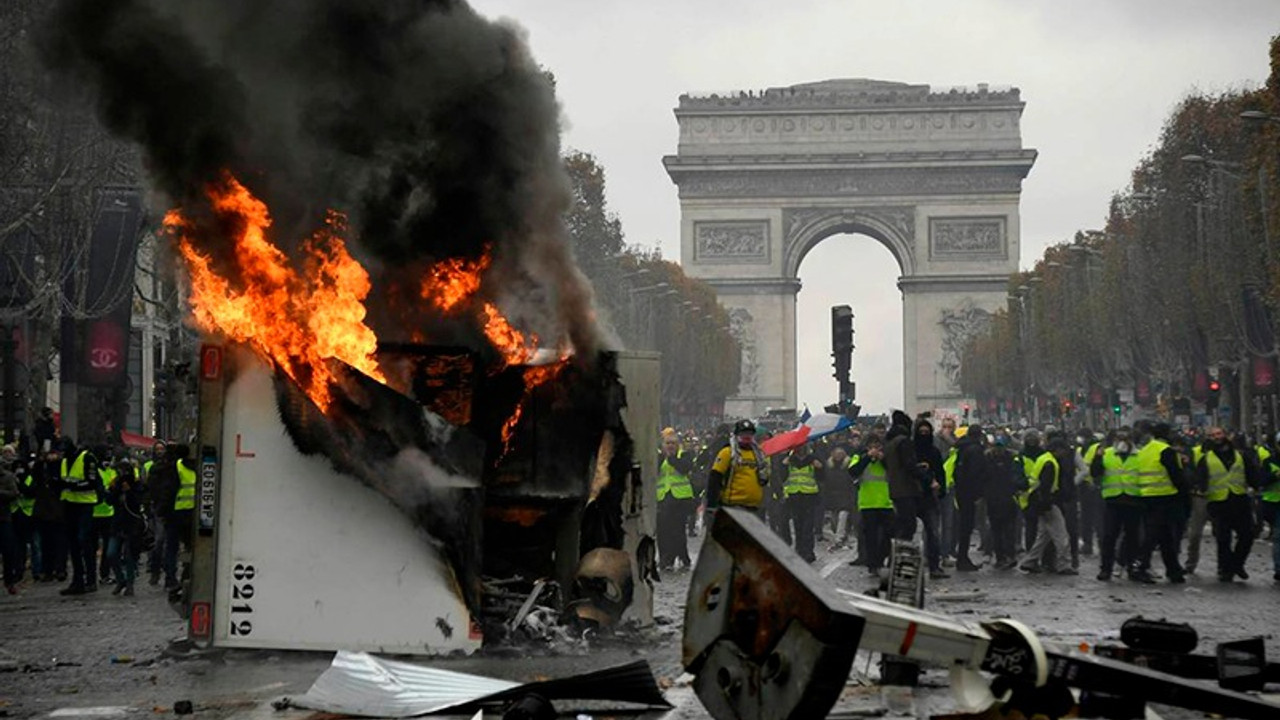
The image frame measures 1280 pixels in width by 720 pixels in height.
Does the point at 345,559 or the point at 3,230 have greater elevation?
the point at 3,230

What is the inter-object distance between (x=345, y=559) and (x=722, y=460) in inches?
252

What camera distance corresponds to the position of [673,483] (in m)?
23.4

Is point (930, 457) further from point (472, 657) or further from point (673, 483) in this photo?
point (472, 657)

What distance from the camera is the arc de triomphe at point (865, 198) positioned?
10138 centimetres

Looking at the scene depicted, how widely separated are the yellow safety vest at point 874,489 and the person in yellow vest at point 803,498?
3019 millimetres

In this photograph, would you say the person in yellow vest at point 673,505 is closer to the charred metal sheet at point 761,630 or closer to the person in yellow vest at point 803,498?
the person in yellow vest at point 803,498

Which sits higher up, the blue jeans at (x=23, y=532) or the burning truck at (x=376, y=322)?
the burning truck at (x=376, y=322)

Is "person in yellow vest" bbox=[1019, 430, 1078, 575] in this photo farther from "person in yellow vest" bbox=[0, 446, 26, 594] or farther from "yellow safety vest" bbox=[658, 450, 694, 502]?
"person in yellow vest" bbox=[0, 446, 26, 594]

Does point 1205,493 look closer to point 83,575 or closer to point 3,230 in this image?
point 83,575

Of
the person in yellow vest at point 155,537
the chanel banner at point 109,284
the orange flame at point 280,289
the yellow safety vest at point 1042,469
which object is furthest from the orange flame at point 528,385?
the chanel banner at point 109,284

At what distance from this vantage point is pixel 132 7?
38.1ft

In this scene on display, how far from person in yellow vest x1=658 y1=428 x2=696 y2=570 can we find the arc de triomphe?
77.6 m

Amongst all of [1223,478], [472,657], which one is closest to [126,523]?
[472,657]

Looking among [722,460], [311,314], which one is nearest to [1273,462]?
[722,460]
